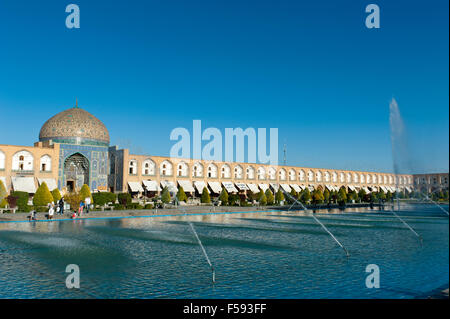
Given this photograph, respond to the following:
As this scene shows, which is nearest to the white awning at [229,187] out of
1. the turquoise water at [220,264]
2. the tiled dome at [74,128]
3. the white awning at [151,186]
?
the white awning at [151,186]

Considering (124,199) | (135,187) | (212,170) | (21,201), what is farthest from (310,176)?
(21,201)

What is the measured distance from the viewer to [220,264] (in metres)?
10.4

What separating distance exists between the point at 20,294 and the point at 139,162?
117 ft

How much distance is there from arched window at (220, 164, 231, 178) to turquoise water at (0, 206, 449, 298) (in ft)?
107

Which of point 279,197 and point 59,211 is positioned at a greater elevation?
point 279,197

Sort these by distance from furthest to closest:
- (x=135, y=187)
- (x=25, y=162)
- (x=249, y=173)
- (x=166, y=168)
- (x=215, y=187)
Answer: (x=249, y=173) → (x=215, y=187) → (x=166, y=168) → (x=135, y=187) → (x=25, y=162)

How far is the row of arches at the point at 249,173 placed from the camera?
144ft

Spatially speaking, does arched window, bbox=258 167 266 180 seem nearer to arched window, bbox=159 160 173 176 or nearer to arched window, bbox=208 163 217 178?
arched window, bbox=208 163 217 178

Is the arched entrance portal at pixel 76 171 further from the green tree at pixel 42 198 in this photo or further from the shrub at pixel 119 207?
the shrub at pixel 119 207

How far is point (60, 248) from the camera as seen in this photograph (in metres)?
12.6

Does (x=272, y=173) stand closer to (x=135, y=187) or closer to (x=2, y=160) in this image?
→ (x=135, y=187)

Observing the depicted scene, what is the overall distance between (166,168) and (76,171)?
31.6 ft

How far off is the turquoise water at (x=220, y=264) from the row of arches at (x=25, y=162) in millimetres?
20802
